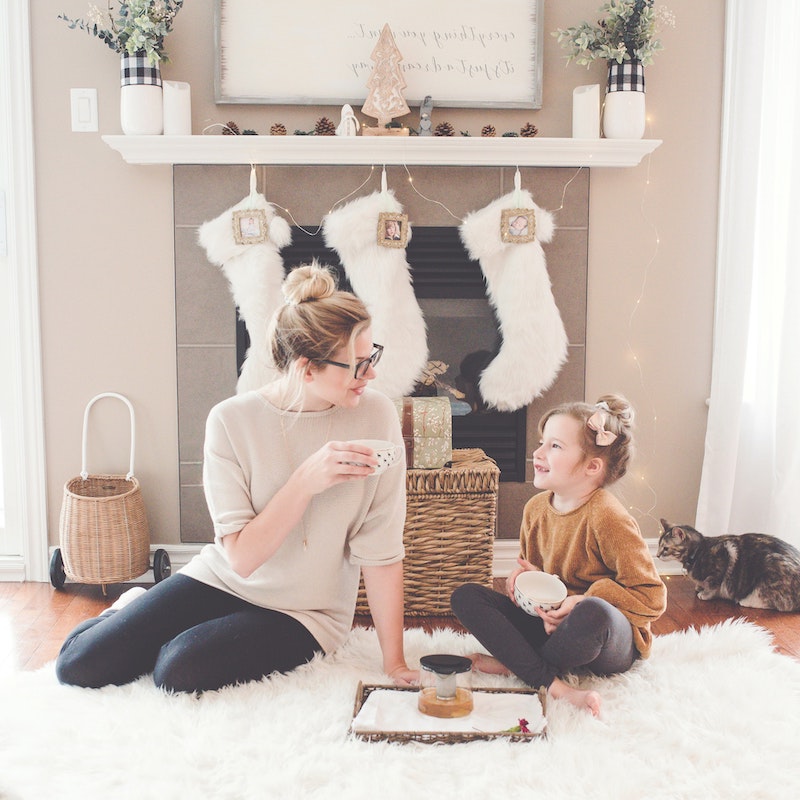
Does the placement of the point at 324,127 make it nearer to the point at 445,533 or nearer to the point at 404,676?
the point at 445,533

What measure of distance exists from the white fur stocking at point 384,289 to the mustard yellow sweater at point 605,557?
32.9 inches

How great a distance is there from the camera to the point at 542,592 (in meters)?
1.94

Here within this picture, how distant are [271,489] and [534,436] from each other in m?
1.29

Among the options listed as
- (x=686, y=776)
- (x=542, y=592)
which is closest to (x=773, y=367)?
(x=542, y=592)

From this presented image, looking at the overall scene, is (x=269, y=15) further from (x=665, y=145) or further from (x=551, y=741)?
(x=551, y=741)

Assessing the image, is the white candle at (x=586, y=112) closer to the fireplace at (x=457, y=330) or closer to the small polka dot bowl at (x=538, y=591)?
the fireplace at (x=457, y=330)

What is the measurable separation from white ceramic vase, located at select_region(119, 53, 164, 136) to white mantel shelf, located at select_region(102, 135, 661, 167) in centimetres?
4

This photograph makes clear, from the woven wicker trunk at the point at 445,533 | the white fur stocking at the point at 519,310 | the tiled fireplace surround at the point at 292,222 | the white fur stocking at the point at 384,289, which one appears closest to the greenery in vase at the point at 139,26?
the tiled fireplace surround at the point at 292,222

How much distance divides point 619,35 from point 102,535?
2245mm

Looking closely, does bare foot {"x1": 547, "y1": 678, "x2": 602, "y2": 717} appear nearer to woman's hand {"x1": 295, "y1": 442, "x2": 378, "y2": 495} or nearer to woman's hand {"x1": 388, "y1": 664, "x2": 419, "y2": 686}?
woman's hand {"x1": 388, "y1": 664, "x2": 419, "y2": 686}

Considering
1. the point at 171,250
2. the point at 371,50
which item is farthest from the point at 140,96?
the point at 371,50

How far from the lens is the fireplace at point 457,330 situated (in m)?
2.90

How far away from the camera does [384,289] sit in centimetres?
279

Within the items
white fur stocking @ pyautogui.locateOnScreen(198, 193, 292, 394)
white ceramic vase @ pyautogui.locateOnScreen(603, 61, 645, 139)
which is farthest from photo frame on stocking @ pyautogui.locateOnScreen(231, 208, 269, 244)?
white ceramic vase @ pyautogui.locateOnScreen(603, 61, 645, 139)
